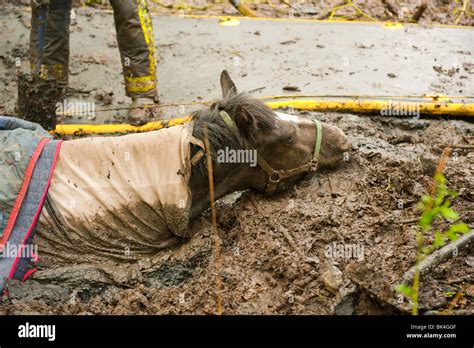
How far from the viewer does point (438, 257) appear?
11.4 ft

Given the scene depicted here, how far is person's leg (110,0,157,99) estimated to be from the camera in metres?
5.51

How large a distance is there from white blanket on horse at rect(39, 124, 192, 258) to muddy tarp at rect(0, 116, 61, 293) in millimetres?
82

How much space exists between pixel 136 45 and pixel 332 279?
2888mm

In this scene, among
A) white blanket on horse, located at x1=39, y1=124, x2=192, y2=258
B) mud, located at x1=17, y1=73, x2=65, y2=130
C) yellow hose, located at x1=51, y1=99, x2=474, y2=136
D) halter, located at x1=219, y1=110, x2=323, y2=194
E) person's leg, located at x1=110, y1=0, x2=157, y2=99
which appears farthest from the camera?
person's leg, located at x1=110, y1=0, x2=157, y2=99

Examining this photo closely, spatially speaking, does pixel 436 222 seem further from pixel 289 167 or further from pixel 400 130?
pixel 400 130

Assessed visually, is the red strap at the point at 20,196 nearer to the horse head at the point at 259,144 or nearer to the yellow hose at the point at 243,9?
the horse head at the point at 259,144

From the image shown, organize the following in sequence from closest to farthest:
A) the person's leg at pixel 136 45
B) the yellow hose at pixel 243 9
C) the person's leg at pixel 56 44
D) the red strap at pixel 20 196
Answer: the red strap at pixel 20 196 < the person's leg at pixel 136 45 < the person's leg at pixel 56 44 < the yellow hose at pixel 243 9

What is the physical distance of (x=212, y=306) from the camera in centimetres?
358

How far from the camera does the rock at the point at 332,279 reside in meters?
3.56

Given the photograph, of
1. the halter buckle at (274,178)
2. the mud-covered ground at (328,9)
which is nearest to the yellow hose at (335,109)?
the halter buckle at (274,178)

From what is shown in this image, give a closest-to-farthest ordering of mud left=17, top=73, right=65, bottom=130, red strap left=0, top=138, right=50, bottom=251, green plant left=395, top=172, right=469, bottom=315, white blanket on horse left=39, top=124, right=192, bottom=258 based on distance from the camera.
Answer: green plant left=395, top=172, right=469, bottom=315, red strap left=0, top=138, right=50, bottom=251, white blanket on horse left=39, top=124, right=192, bottom=258, mud left=17, top=73, right=65, bottom=130

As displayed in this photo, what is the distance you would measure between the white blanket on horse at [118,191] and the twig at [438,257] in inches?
52.5

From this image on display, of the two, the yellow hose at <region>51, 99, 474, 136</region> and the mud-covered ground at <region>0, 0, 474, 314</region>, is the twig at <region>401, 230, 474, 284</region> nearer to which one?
the mud-covered ground at <region>0, 0, 474, 314</region>

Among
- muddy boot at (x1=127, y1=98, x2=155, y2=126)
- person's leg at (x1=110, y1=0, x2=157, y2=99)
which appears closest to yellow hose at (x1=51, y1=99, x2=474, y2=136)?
muddy boot at (x1=127, y1=98, x2=155, y2=126)
